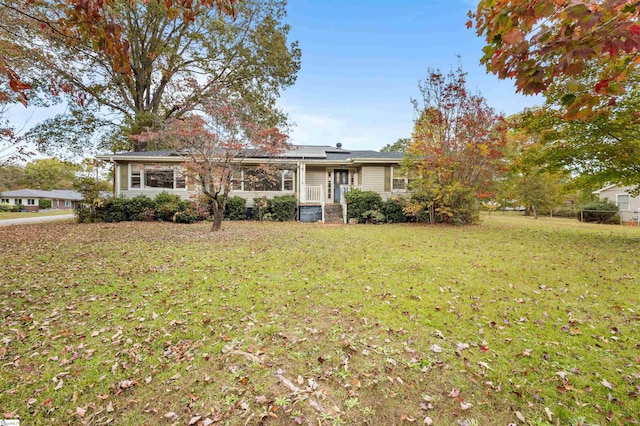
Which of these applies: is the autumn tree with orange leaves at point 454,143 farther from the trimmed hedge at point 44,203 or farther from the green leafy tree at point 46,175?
the trimmed hedge at point 44,203

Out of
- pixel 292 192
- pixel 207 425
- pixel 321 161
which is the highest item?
pixel 321 161

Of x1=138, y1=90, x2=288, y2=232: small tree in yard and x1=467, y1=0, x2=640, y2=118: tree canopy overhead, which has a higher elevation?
x1=138, y1=90, x2=288, y2=232: small tree in yard

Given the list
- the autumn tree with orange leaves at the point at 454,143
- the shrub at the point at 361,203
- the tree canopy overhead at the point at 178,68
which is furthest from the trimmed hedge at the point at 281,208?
the autumn tree with orange leaves at the point at 454,143

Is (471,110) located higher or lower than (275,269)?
higher

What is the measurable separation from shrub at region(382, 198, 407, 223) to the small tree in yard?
722cm

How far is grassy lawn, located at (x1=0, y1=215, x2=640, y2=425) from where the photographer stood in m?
2.28

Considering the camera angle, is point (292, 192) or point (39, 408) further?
point (292, 192)

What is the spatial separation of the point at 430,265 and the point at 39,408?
6.34 m

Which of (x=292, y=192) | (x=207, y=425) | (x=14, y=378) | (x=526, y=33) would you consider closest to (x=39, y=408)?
(x=14, y=378)

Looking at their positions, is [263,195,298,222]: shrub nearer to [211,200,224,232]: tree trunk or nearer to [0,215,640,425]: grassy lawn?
[211,200,224,232]: tree trunk

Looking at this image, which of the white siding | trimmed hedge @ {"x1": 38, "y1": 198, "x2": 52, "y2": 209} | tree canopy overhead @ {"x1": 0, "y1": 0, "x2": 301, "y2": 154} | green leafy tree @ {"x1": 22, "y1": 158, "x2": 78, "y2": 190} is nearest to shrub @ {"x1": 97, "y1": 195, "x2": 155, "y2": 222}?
tree canopy overhead @ {"x1": 0, "y1": 0, "x2": 301, "y2": 154}

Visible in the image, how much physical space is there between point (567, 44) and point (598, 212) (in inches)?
1062

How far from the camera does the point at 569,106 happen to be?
6.36 ft

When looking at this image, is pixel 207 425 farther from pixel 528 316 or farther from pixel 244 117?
pixel 244 117
